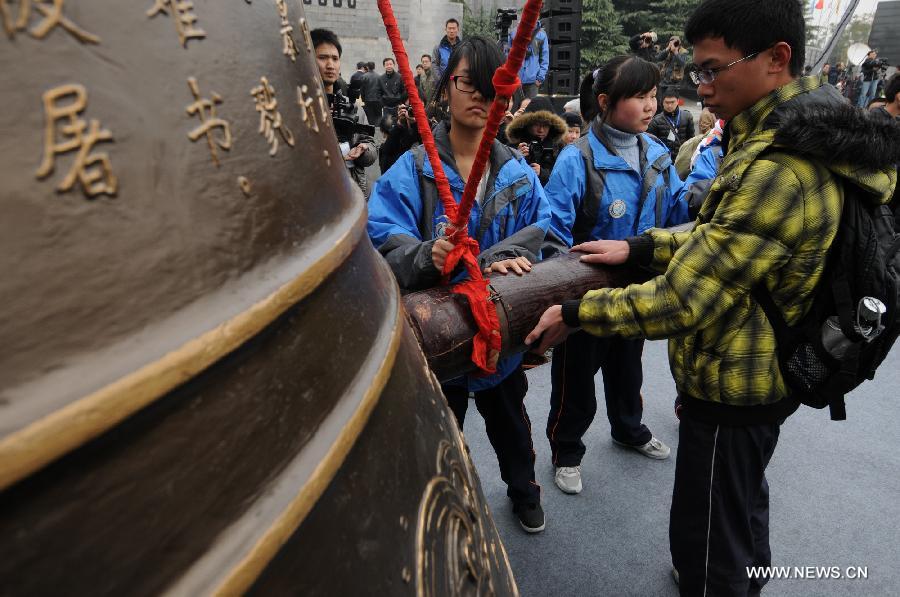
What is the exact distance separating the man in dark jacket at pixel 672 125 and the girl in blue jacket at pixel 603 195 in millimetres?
2569

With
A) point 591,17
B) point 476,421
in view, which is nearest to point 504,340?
point 476,421

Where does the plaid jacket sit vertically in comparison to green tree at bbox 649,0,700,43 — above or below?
above

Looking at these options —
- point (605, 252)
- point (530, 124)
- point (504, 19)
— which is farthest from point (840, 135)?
point (504, 19)

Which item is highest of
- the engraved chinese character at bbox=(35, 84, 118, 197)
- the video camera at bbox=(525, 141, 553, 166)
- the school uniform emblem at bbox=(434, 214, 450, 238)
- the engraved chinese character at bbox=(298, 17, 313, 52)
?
the engraved chinese character at bbox=(298, 17, 313, 52)

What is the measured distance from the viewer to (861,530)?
86.6 inches

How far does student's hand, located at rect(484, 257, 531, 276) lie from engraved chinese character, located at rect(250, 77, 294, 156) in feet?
3.22

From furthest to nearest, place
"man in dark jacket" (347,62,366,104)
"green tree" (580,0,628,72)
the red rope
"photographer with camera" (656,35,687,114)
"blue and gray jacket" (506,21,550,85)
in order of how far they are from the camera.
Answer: "green tree" (580,0,628,72) < "blue and gray jacket" (506,21,550,85) < "photographer with camera" (656,35,687,114) < "man in dark jacket" (347,62,366,104) < the red rope

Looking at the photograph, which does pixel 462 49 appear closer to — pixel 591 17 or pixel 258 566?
pixel 258 566

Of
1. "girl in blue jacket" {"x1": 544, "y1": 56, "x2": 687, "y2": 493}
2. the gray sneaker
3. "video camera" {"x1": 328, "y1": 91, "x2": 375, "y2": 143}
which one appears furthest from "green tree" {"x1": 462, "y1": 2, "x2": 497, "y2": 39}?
the gray sneaker

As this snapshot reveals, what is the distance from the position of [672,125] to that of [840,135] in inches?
166

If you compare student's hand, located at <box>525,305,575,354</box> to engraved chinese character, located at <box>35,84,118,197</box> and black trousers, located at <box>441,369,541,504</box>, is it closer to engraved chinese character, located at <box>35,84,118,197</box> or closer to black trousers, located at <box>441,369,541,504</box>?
black trousers, located at <box>441,369,541,504</box>

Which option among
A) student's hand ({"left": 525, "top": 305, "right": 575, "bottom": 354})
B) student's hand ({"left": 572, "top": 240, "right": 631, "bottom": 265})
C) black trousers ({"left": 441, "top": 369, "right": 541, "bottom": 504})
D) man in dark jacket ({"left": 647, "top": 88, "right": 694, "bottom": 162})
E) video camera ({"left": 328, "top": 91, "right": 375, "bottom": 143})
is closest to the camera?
student's hand ({"left": 525, "top": 305, "right": 575, "bottom": 354})

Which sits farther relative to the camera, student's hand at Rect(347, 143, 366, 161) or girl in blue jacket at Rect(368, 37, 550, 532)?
student's hand at Rect(347, 143, 366, 161)

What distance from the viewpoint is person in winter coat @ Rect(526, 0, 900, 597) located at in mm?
1192
